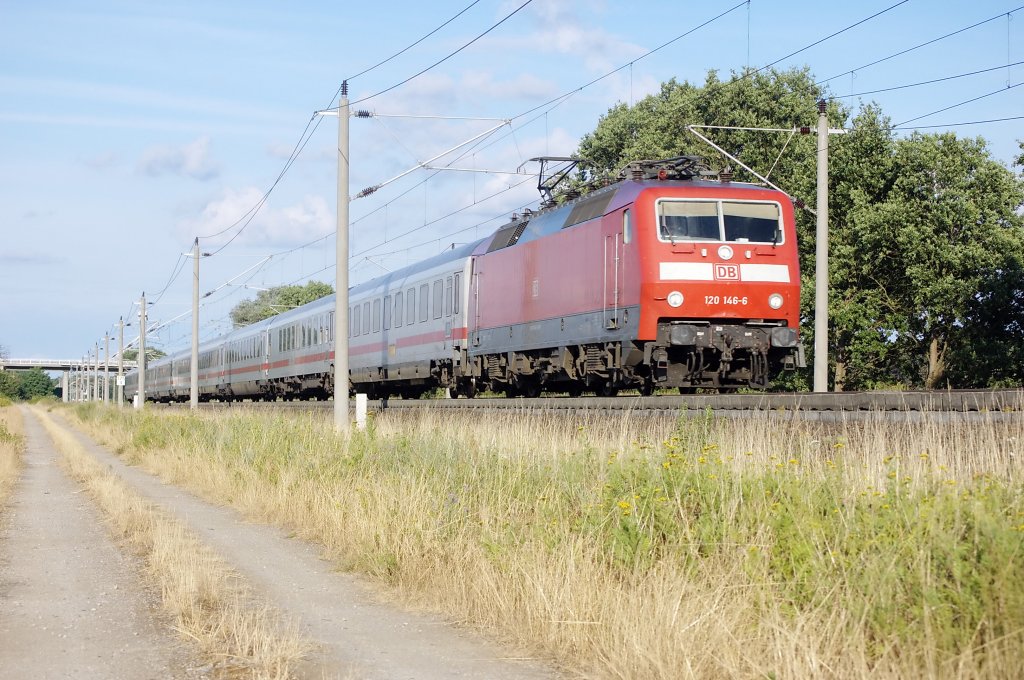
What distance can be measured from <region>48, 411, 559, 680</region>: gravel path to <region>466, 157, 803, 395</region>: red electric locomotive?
8146mm

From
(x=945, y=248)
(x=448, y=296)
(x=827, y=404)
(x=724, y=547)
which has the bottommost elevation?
(x=724, y=547)

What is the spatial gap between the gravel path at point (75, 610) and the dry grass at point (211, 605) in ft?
0.53

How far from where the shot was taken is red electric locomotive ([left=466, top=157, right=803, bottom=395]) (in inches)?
754

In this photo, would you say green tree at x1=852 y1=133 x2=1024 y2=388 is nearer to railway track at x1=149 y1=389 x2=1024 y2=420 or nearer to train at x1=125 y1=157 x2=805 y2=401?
train at x1=125 y1=157 x2=805 y2=401

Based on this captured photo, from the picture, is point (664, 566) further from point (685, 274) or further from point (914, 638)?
point (685, 274)

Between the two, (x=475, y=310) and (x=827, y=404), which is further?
(x=475, y=310)

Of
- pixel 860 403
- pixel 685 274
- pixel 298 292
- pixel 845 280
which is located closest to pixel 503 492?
pixel 860 403

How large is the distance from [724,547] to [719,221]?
1264cm

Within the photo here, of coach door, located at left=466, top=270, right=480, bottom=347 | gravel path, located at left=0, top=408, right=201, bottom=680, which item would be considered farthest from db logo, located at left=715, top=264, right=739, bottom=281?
gravel path, located at left=0, top=408, right=201, bottom=680

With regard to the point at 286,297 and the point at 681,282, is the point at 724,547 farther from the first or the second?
the point at 286,297

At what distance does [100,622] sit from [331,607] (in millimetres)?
1634

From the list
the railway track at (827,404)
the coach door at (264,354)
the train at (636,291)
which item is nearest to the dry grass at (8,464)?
the railway track at (827,404)

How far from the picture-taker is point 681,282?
19.1 metres

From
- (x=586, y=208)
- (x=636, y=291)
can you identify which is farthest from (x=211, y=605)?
(x=586, y=208)
